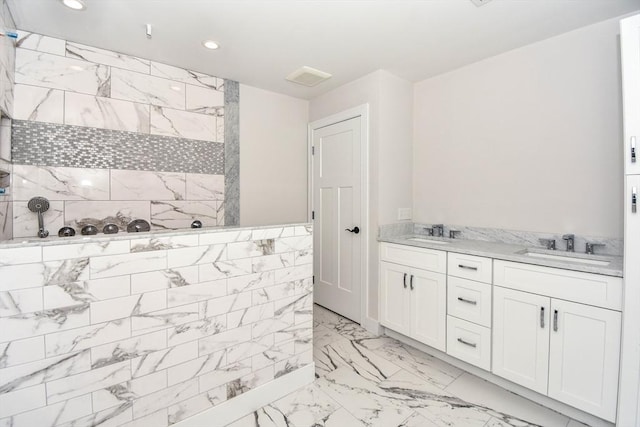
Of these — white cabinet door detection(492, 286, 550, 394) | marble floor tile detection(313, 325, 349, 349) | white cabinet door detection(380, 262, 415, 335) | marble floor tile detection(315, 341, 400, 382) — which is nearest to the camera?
white cabinet door detection(492, 286, 550, 394)

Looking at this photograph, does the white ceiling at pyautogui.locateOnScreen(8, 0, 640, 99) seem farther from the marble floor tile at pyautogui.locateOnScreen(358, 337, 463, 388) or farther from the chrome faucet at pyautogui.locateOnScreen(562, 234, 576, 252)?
the marble floor tile at pyautogui.locateOnScreen(358, 337, 463, 388)

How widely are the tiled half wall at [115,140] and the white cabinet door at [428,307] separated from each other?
1.93m

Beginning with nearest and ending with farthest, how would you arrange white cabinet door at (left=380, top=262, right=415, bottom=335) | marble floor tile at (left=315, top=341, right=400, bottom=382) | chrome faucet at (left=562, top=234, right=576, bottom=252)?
chrome faucet at (left=562, top=234, right=576, bottom=252), marble floor tile at (left=315, top=341, right=400, bottom=382), white cabinet door at (left=380, top=262, right=415, bottom=335)

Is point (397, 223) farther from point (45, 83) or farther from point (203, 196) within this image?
point (45, 83)

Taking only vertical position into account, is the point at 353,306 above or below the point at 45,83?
below

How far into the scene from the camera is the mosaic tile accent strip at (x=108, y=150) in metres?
2.17

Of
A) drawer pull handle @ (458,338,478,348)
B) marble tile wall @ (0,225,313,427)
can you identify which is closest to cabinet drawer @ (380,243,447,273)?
drawer pull handle @ (458,338,478,348)

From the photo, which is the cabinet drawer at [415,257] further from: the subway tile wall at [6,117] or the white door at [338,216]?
the subway tile wall at [6,117]

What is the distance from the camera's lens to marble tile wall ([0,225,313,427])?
47.1 inches

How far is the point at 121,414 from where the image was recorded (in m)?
1.39

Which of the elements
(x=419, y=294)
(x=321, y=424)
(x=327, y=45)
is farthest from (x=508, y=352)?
(x=327, y=45)

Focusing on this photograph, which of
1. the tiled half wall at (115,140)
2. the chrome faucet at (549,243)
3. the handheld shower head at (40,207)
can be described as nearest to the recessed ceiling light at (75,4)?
the tiled half wall at (115,140)

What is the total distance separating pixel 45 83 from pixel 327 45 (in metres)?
2.12

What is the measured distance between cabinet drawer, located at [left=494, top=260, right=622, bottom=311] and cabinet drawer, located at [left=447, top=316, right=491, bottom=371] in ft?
1.25
